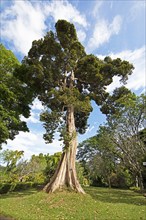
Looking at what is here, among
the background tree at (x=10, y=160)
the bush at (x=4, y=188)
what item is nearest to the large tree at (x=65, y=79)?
the bush at (x=4, y=188)

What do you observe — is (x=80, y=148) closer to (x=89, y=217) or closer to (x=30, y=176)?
(x=30, y=176)

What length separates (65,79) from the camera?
56.2ft

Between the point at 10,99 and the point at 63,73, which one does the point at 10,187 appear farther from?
the point at 63,73

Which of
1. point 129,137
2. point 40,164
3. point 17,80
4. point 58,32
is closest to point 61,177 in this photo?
point 129,137

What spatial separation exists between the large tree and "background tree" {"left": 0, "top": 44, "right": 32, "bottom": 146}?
3.08 ft

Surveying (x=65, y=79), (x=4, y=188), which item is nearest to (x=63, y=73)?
(x=65, y=79)

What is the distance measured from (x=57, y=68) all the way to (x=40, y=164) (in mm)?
28325

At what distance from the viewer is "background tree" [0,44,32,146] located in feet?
54.7

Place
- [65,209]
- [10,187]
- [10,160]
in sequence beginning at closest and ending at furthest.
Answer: [65,209], [10,187], [10,160]

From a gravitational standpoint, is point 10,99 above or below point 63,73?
below

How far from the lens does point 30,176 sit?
34688 millimetres

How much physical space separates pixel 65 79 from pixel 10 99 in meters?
5.19

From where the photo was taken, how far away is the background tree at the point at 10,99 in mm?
16688

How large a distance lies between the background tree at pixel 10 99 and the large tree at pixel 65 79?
0.94m
